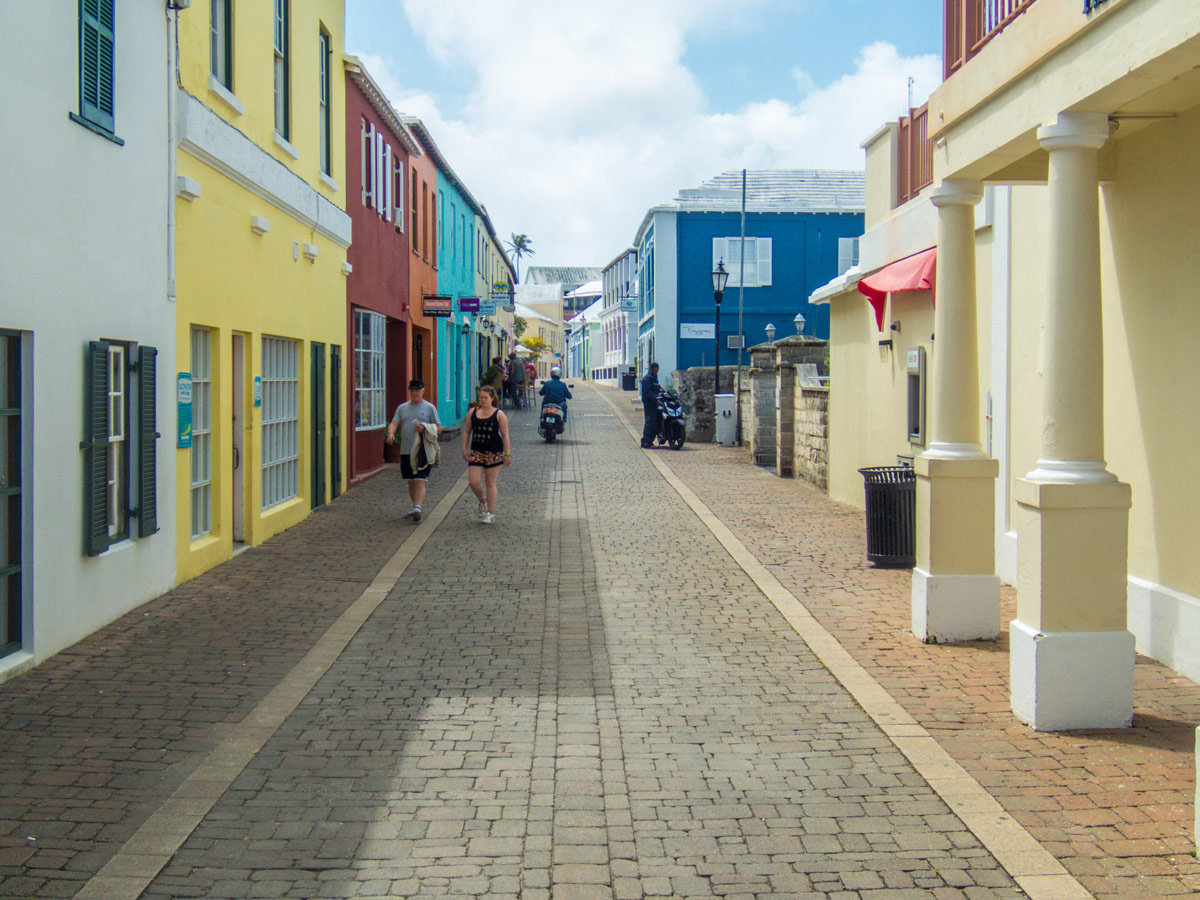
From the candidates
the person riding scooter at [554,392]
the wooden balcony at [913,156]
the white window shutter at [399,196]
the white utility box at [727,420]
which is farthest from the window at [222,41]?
the white utility box at [727,420]

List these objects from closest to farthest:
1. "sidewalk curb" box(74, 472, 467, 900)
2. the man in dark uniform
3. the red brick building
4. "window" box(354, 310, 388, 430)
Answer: "sidewalk curb" box(74, 472, 467, 900), the red brick building, "window" box(354, 310, 388, 430), the man in dark uniform

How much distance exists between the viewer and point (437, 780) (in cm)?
506

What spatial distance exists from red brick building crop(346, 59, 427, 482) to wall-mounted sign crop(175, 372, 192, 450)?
6722mm

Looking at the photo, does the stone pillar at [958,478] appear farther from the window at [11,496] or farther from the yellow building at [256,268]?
the yellow building at [256,268]

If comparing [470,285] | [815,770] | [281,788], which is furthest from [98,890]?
[470,285]

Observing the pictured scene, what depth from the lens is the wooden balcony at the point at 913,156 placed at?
11109mm

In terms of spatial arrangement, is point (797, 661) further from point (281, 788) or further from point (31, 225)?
point (31, 225)

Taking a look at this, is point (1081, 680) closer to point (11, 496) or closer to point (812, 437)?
point (11, 496)

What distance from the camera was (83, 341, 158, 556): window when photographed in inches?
291

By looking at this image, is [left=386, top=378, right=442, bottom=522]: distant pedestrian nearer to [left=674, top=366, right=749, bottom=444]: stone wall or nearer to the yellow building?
the yellow building

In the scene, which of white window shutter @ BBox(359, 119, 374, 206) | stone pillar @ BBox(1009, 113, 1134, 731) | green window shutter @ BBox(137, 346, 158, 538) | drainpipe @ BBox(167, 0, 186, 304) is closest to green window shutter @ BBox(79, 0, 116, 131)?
drainpipe @ BBox(167, 0, 186, 304)

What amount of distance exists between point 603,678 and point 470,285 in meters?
29.3

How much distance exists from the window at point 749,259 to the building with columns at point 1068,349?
99.3ft

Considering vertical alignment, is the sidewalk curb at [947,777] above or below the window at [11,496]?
below
